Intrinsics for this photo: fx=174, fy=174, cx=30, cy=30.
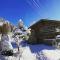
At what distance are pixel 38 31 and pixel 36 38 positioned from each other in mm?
1008

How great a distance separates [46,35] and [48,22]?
1.77 m

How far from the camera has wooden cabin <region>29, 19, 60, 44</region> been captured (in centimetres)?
2309

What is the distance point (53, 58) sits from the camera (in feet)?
40.9

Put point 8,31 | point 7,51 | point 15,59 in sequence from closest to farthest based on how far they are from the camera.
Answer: point 15,59 → point 7,51 → point 8,31

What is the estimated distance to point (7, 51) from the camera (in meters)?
13.7

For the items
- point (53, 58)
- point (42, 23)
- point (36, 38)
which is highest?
point (42, 23)

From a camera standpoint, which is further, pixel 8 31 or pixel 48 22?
pixel 48 22

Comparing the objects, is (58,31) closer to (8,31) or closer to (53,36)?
(53,36)

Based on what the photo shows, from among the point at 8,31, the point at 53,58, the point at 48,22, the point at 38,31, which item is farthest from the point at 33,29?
the point at 53,58

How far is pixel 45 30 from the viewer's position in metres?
23.4

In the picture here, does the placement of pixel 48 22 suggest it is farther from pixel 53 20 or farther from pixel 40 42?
pixel 40 42

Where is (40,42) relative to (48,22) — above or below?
below

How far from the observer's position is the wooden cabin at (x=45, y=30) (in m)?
23.1

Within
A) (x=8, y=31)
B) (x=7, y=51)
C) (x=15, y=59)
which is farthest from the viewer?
(x=8, y=31)
